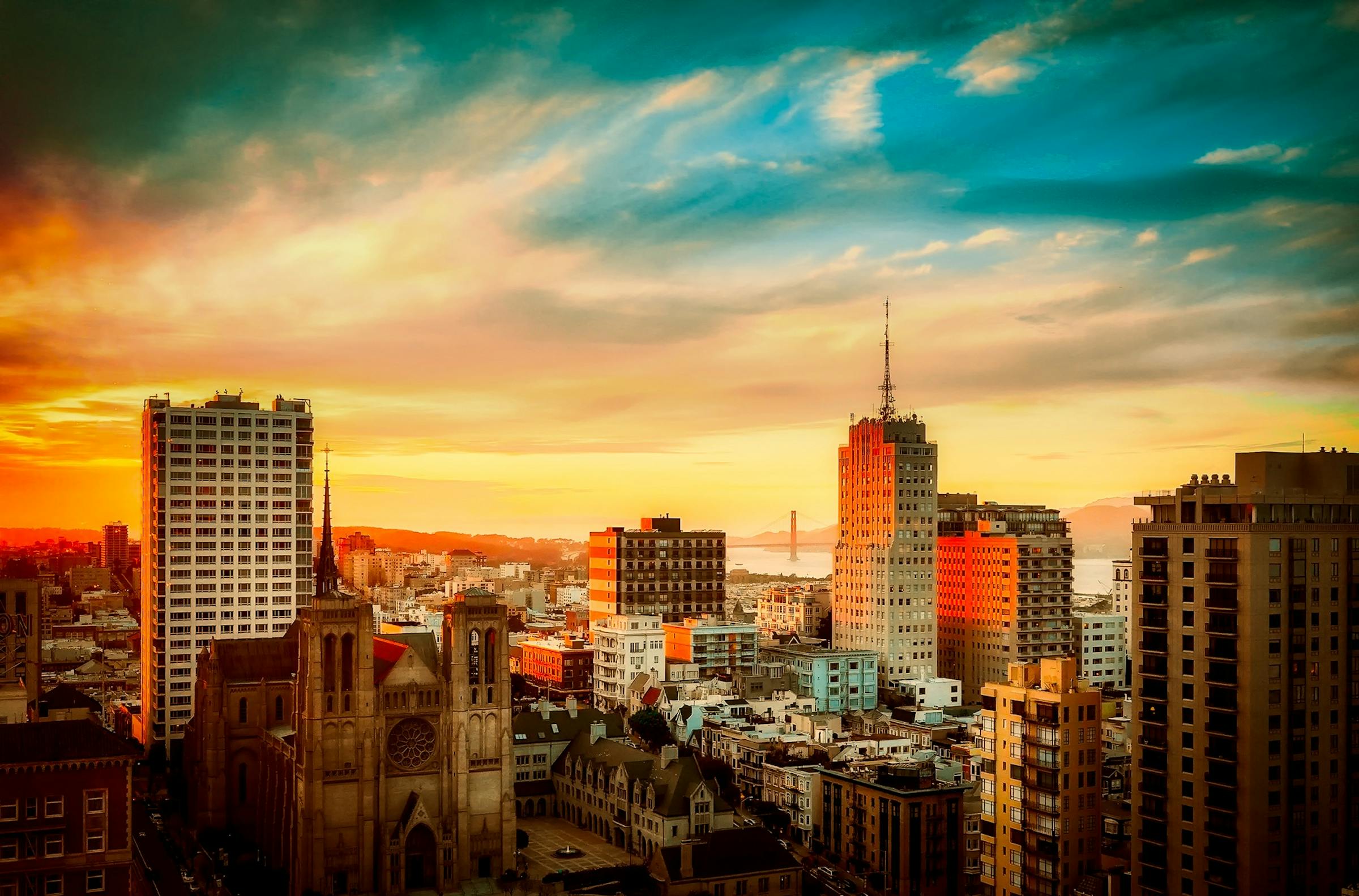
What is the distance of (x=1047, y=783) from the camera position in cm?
5528

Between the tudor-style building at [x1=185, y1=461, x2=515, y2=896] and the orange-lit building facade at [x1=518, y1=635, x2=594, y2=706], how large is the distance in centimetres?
4715

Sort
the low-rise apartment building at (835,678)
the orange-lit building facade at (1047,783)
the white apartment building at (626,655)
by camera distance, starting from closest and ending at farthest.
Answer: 1. the orange-lit building facade at (1047,783)
2. the low-rise apartment building at (835,678)
3. the white apartment building at (626,655)

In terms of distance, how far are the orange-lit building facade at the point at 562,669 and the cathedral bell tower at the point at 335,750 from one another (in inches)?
1980

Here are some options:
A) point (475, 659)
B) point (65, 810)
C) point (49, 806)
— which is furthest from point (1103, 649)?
point (49, 806)

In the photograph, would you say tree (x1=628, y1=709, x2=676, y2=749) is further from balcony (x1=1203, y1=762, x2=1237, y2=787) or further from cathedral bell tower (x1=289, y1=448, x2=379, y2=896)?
balcony (x1=1203, y1=762, x2=1237, y2=787)

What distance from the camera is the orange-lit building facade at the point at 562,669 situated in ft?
386

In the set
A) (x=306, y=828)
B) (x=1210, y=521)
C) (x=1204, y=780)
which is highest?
(x=1210, y=521)

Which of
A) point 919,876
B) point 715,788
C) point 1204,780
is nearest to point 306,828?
point 715,788

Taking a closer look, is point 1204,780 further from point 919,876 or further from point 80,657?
point 80,657

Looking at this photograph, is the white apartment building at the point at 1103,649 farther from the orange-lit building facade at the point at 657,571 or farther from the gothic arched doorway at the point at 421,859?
the gothic arched doorway at the point at 421,859

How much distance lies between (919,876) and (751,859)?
9.46m

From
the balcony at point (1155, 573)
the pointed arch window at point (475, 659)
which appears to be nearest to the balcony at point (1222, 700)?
the balcony at point (1155, 573)

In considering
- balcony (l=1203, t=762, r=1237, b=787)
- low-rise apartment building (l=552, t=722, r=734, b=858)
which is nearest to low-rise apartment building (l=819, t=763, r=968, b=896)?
Answer: low-rise apartment building (l=552, t=722, r=734, b=858)

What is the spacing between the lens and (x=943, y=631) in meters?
130
